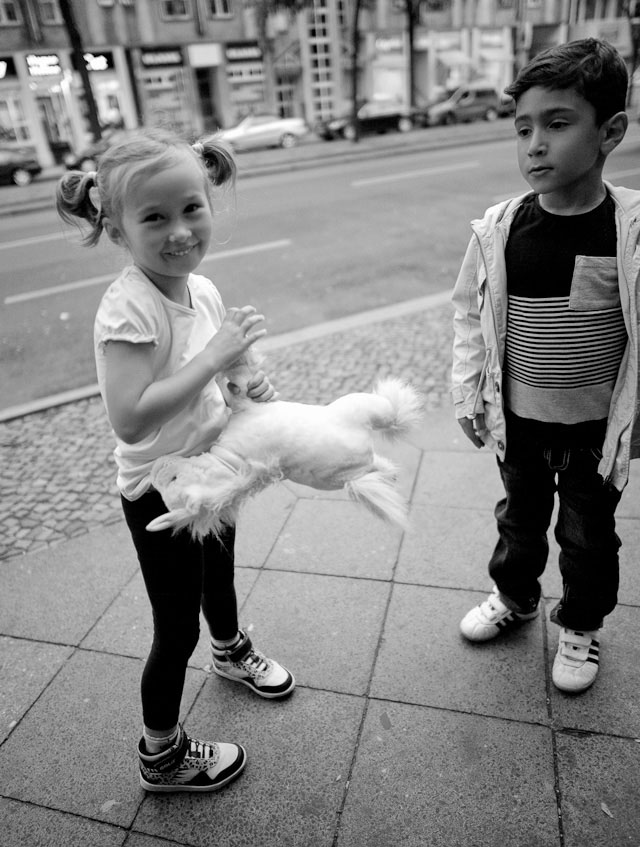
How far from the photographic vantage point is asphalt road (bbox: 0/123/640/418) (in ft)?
20.3

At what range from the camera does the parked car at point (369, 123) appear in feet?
85.0

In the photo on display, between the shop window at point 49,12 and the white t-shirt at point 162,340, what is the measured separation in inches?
1239

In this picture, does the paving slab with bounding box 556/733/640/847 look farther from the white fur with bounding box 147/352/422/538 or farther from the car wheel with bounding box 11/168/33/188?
the car wheel with bounding box 11/168/33/188

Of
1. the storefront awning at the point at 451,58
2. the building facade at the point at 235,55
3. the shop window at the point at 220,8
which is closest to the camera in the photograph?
the building facade at the point at 235,55

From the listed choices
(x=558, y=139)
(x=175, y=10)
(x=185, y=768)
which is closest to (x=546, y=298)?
(x=558, y=139)

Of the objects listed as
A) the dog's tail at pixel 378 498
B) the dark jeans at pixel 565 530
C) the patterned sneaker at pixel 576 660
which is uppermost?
the dog's tail at pixel 378 498

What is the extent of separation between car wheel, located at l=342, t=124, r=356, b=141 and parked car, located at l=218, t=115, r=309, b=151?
2.00 m

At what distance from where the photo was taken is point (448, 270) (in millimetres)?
7516

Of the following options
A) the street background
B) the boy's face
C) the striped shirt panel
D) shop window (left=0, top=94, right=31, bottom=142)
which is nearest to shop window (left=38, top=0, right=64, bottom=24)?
shop window (left=0, top=94, right=31, bottom=142)

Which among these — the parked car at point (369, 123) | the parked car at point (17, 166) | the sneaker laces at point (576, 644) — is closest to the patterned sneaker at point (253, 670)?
the sneaker laces at point (576, 644)

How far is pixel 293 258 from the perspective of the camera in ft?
28.1

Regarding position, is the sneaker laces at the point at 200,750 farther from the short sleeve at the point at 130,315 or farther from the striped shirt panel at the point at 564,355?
the striped shirt panel at the point at 564,355

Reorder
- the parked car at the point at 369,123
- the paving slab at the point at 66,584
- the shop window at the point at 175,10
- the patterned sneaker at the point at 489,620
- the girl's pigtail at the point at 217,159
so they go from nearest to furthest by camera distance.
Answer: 1. the girl's pigtail at the point at 217,159
2. the patterned sneaker at the point at 489,620
3. the paving slab at the point at 66,584
4. the parked car at the point at 369,123
5. the shop window at the point at 175,10

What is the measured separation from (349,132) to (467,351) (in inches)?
1048
